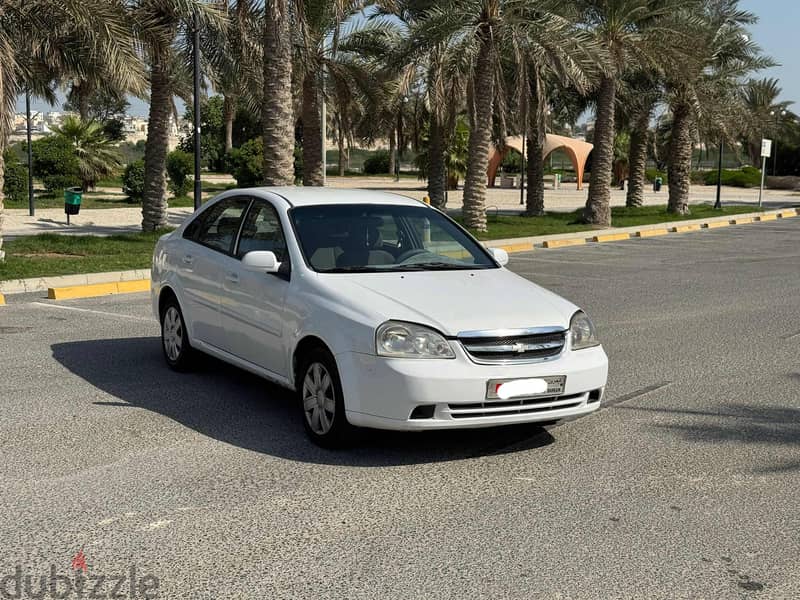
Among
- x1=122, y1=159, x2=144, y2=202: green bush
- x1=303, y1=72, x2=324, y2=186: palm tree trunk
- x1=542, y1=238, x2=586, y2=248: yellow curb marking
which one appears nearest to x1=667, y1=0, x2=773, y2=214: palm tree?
x1=542, y1=238, x2=586, y2=248: yellow curb marking

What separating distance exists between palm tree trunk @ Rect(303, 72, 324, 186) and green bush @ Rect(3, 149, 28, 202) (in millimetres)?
11383

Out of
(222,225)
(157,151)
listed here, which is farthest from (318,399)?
(157,151)

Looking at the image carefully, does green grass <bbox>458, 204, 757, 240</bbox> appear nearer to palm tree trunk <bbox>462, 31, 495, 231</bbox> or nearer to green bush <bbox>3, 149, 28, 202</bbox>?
palm tree trunk <bbox>462, 31, 495, 231</bbox>

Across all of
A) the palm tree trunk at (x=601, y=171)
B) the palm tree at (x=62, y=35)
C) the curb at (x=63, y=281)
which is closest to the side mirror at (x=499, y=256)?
the curb at (x=63, y=281)

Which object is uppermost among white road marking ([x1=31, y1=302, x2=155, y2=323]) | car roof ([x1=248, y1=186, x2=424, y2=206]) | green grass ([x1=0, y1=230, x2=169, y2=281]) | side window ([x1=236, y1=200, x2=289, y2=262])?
car roof ([x1=248, y1=186, x2=424, y2=206])

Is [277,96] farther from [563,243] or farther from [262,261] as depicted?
[262,261]

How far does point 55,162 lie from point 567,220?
1913 cm

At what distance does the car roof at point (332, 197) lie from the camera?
751 centimetres

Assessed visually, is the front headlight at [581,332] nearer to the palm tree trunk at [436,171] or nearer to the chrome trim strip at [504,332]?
the chrome trim strip at [504,332]

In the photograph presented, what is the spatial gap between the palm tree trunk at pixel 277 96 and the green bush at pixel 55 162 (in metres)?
19.3

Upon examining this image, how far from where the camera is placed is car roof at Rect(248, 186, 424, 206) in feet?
24.6

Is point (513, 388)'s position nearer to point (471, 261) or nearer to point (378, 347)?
Answer: point (378, 347)

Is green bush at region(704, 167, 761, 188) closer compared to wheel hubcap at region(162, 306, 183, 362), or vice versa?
wheel hubcap at region(162, 306, 183, 362)

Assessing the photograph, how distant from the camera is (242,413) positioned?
7.20 metres
